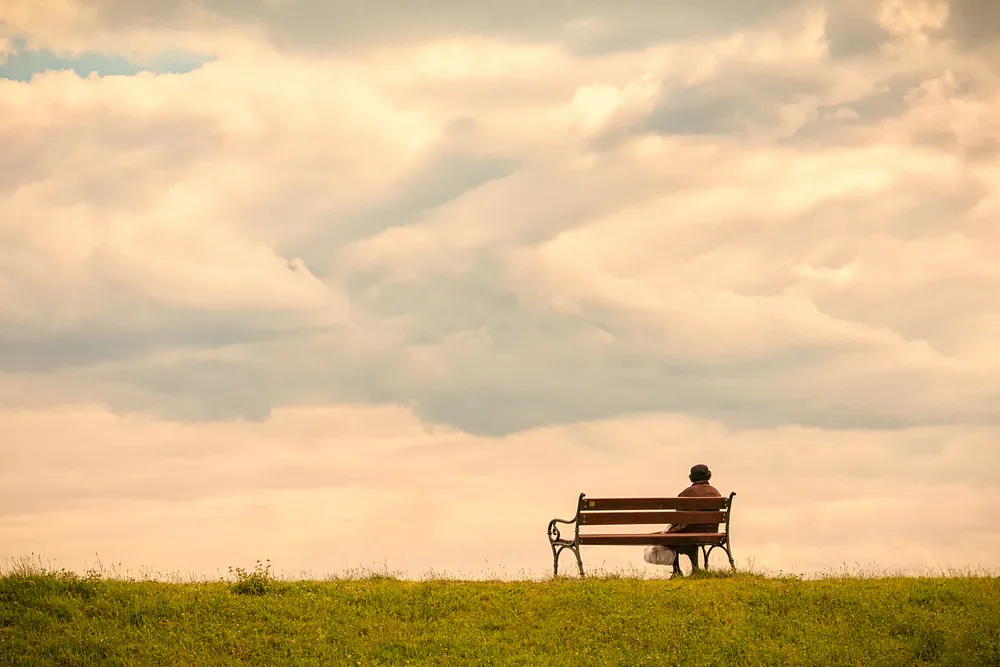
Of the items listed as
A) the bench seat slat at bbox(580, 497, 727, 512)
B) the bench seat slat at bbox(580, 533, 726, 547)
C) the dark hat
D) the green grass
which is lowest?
the green grass

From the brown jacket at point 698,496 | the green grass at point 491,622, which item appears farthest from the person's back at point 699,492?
the green grass at point 491,622

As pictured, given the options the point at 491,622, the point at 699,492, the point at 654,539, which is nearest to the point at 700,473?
the point at 699,492

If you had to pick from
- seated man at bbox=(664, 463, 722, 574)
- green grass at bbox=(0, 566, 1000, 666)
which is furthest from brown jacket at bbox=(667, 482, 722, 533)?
green grass at bbox=(0, 566, 1000, 666)

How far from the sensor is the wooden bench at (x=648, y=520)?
58.7 ft

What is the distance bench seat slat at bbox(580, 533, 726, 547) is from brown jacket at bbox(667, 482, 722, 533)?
0.23 m

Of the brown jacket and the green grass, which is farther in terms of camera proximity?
the brown jacket

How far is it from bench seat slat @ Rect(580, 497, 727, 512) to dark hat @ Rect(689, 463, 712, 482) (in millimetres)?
884

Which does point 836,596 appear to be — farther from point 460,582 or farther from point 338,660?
point 338,660

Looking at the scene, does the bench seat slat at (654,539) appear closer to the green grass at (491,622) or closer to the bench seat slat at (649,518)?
the bench seat slat at (649,518)

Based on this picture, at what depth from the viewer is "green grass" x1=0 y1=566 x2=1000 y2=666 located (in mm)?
13898

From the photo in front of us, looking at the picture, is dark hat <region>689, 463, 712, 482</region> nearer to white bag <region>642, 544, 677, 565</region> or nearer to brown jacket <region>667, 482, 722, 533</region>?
brown jacket <region>667, 482, 722, 533</region>

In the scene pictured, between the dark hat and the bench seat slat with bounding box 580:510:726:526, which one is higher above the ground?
the dark hat

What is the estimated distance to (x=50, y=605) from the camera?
15.0m

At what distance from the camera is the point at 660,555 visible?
1861cm
